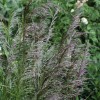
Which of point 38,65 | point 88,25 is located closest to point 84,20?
point 88,25

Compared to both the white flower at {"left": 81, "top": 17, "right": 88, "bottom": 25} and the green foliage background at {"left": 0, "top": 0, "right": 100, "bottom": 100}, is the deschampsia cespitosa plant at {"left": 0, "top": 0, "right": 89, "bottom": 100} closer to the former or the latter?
the green foliage background at {"left": 0, "top": 0, "right": 100, "bottom": 100}

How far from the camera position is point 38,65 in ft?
8.25

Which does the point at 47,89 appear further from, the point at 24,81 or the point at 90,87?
the point at 90,87

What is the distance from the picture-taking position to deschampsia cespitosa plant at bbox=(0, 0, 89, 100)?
235cm

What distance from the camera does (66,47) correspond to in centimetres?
236

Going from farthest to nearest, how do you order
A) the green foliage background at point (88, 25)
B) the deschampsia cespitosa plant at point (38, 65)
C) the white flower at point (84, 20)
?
the white flower at point (84, 20)
the green foliage background at point (88, 25)
the deschampsia cespitosa plant at point (38, 65)

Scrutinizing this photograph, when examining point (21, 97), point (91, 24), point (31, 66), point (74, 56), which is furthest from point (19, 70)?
point (91, 24)

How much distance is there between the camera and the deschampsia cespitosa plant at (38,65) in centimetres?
235

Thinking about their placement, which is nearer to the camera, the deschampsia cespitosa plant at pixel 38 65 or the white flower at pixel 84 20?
the deschampsia cespitosa plant at pixel 38 65

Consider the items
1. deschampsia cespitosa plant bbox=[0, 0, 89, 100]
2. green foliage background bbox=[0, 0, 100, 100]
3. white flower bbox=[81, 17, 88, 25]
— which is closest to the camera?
deschampsia cespitosa plant bbox=[0, 0, 89, 100]

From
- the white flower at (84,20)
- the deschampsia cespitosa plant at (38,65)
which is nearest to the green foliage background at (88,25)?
the white flower at (84,20)

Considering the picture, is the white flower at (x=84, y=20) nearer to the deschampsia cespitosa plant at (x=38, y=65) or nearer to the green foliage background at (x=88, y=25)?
the green foliage background at (x=88, y=25)

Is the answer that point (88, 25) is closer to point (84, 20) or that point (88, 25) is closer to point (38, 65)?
point (84, 20)

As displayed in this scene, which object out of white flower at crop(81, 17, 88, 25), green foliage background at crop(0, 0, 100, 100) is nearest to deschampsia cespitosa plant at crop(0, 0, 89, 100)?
green foliage background at crop(0, 0, 100, 100)
